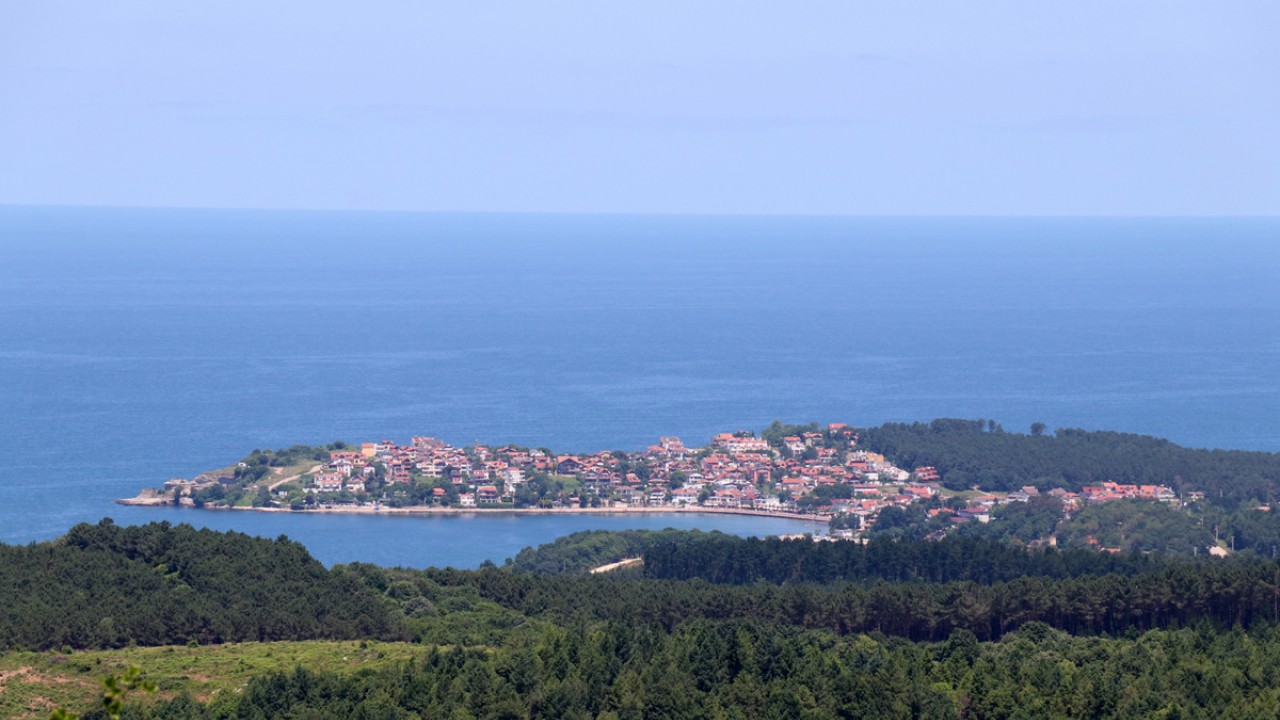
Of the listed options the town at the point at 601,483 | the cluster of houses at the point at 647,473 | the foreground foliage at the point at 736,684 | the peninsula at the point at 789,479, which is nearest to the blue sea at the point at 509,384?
the town at the point at 601,483

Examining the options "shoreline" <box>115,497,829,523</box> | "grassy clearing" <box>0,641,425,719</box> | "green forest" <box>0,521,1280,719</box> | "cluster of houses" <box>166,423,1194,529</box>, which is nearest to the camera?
"green forest" <box>0,521,1280,719</box>

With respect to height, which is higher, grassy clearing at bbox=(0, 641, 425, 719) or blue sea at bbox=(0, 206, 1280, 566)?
grassy clearing at bbox=(0, 641, 425, 719)

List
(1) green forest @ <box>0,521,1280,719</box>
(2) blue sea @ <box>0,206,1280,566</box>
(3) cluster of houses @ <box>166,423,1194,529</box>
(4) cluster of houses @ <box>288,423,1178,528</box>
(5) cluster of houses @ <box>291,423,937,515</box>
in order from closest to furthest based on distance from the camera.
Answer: (1) green forest @ <box>0,521,1280,719</box> → (4) cluster of houses @ <box>288,423,1178,528</box> → (3) cluster of houses @ <box>166,423,1194,529</box> → (5) cluster of houses @ <box>291,423,937,515</box> → (2) blue sea @ <box>0,206,1280,566</box>

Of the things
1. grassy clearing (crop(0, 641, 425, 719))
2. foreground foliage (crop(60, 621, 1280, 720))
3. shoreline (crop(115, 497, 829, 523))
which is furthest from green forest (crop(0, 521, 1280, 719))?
shoreline (crop(115, 497, 829, 523))

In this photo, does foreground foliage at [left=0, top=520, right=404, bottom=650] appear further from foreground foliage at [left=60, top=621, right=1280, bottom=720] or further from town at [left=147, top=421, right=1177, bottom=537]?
town at [left=147, top=421, right=1177, bottom=537]

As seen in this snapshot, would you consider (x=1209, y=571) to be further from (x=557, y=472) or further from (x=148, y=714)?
(x=557, y=472)
